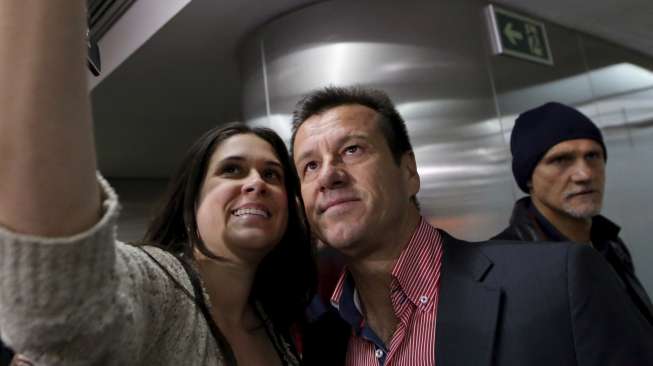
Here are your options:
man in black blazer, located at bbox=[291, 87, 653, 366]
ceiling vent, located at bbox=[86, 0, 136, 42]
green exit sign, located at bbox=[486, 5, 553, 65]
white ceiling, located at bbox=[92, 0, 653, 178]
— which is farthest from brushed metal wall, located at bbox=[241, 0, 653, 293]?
man in black blazer, located at bbox=[291, 87, 653, 366]

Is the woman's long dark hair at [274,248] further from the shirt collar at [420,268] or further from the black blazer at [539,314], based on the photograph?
the black blazer at [539,314]

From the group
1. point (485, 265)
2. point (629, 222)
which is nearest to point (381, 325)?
point (485, 265)

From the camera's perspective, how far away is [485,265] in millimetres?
1188

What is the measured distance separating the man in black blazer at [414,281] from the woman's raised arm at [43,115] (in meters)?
0.86

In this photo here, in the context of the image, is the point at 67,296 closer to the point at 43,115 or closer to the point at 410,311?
the point at 43,115

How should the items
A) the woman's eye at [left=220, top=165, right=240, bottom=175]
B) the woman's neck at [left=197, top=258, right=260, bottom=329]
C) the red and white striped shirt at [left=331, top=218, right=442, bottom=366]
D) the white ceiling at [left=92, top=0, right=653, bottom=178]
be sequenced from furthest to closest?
the white ceiling at [left=92, top=0, right=653, bottom=178], the woman's eye at [left=220, top=165, right=240, bottom=175], the woman's neck at [left=197, top=258, right=260, bottom=329], the red and white striped shirt at [left=331, top=218, right=442, bottom=366]

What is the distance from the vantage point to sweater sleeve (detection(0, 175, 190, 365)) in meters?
0.50

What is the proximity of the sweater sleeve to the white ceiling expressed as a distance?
6.30 ft

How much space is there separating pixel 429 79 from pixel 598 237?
1031 mm

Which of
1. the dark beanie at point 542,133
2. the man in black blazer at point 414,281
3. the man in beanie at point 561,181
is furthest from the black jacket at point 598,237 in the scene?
the man in black blazer at point 414,281

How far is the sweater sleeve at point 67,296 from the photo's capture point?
50 centimetres

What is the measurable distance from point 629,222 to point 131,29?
10.4 feet

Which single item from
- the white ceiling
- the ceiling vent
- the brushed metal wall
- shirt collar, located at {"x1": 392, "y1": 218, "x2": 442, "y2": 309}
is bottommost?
shirt collar, located at {"x1": 392, "y1": 218, "x2": 442, "y2": 309}

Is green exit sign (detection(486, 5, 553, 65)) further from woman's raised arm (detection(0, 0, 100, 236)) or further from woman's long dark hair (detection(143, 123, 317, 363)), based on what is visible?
woman's raised arm (detection(0, 0, 100, 236))
